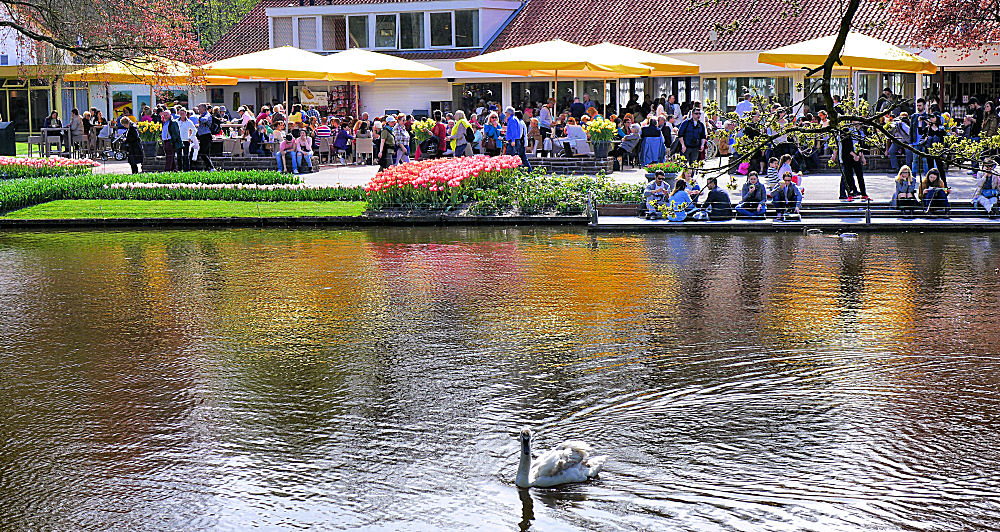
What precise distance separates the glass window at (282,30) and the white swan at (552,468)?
4775 cm

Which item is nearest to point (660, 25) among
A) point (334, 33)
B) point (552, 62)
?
point (334, 33)

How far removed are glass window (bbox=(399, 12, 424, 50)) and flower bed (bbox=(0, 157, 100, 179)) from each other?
2298 cm

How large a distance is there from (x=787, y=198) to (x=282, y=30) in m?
36.4

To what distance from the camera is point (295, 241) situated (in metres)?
21.2

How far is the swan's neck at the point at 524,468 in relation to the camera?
331 inches

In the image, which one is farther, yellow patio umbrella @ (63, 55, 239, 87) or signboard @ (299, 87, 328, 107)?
signboard @ (299, 87, 328, 107)

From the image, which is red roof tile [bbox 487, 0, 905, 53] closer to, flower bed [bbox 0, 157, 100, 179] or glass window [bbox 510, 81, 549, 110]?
glass window [bbox 510, 81, 549, 110]

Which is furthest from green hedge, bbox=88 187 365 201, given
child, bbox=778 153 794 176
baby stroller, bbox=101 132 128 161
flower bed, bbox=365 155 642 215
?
baby stroller, bbox=101 132 128 161

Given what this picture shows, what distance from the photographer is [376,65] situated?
121 ft

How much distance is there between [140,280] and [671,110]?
75.5 ft

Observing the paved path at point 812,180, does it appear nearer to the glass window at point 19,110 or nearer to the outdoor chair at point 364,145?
the outdoor chair at point 364,145

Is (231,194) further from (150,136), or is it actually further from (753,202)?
(753,202)

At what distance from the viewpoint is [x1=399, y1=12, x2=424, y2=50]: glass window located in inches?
2047

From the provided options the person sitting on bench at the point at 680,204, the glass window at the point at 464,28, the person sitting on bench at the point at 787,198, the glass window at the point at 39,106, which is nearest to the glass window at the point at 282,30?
the glass window at the point at 464,28
